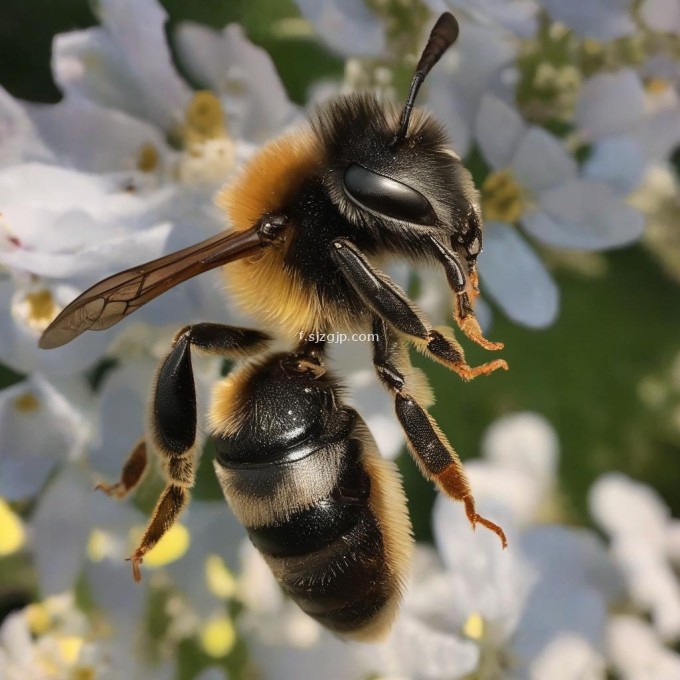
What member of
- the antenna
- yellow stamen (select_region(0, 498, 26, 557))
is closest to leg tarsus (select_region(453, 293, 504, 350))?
the antenna

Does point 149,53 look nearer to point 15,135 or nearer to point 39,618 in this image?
point 15,135

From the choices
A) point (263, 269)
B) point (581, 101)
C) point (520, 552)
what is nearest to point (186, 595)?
point (520, 552)

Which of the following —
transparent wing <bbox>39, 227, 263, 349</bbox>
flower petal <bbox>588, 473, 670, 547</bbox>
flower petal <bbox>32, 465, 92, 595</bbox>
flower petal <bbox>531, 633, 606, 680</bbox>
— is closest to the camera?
transparent wing <bbox>39, 227, 263, 349</bbox>

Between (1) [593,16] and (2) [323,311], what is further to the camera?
(1) [593,16]

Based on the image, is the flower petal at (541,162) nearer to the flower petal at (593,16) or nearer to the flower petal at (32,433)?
the flower petal at (593,16)

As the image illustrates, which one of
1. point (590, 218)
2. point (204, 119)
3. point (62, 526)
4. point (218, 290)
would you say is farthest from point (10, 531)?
point (590, 218)

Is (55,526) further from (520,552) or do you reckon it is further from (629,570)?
(629,570)

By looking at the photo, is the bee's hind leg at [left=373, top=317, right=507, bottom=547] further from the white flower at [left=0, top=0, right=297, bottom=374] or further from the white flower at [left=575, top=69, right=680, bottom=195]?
the white flower at [left=575, top=69, right=680, bottom=195]
